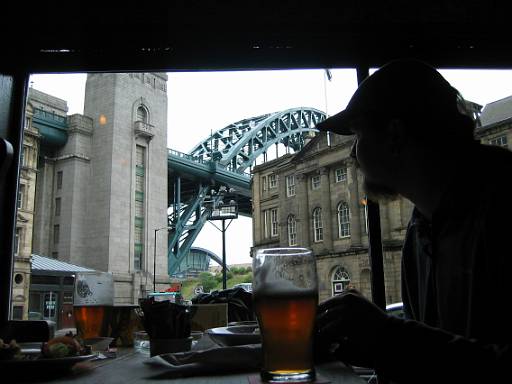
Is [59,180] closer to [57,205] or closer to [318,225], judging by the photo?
[57,205]

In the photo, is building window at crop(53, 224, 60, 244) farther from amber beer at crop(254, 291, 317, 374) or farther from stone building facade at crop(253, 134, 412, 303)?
amber beer at crop(254, 291, 317, 374)

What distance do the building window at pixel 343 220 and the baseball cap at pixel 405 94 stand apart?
20.8 metres

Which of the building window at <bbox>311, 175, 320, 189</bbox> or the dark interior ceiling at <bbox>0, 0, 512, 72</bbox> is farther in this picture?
the building window at <bbox>311, 175, 320, 189</bbox>

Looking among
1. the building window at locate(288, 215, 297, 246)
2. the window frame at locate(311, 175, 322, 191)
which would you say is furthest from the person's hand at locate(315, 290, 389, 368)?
the building window at locate(288, 215, 297, 246)

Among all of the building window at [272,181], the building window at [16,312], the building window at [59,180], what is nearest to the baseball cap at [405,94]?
the building window at [16,312]

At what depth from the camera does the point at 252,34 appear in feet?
6.56

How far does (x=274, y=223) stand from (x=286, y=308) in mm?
24397

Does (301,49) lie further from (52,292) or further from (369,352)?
(52,292)

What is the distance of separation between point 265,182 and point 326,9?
21.9 meters

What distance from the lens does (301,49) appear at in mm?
1993

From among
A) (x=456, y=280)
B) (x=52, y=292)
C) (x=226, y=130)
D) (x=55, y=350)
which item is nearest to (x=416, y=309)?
(x=456, y=280)

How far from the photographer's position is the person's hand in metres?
0.63

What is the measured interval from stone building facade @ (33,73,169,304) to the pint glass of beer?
1970 centimetres

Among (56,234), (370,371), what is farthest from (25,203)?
(56,234)
